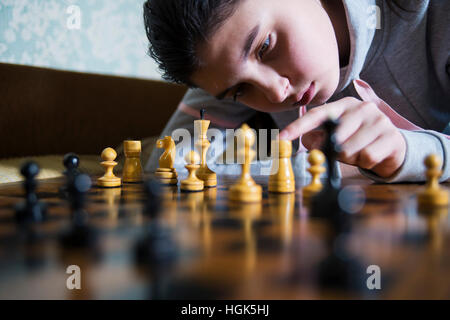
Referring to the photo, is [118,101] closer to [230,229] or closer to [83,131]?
[83,131]

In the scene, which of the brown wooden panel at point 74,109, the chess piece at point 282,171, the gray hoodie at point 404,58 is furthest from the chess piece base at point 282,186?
the brown wooden panel at point 74,109

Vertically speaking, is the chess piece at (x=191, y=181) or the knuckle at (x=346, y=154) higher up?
the knuckle at (x=346, y=154)

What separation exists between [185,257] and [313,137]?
A: 0.59 meters

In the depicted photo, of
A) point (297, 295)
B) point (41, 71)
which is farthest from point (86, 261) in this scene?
point (41, 71)

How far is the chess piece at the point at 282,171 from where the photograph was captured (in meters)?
0.66

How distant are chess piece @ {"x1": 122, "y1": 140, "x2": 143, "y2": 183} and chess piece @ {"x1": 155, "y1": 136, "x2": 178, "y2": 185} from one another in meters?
0.06

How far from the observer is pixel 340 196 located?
22.9 inches

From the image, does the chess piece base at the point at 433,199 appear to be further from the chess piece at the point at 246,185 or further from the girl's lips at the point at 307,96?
the girl's lips at the point at 307,96

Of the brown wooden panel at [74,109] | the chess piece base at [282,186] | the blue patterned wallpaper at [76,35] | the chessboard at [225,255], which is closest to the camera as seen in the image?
the chessboard at [225,255]

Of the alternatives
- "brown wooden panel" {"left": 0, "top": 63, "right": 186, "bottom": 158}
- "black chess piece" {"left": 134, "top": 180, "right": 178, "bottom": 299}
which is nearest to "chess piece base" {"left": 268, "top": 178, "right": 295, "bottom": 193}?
"black chess piece" {"left": 134, "top": 180, "right": 178, "bottom": 299}

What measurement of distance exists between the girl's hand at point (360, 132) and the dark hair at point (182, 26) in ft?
1.08

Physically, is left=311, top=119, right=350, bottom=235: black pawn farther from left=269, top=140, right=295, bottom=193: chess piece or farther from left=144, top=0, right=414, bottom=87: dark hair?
left=144, top=0, right=414, bottom=87: dark hair

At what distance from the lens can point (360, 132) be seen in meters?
0.69
